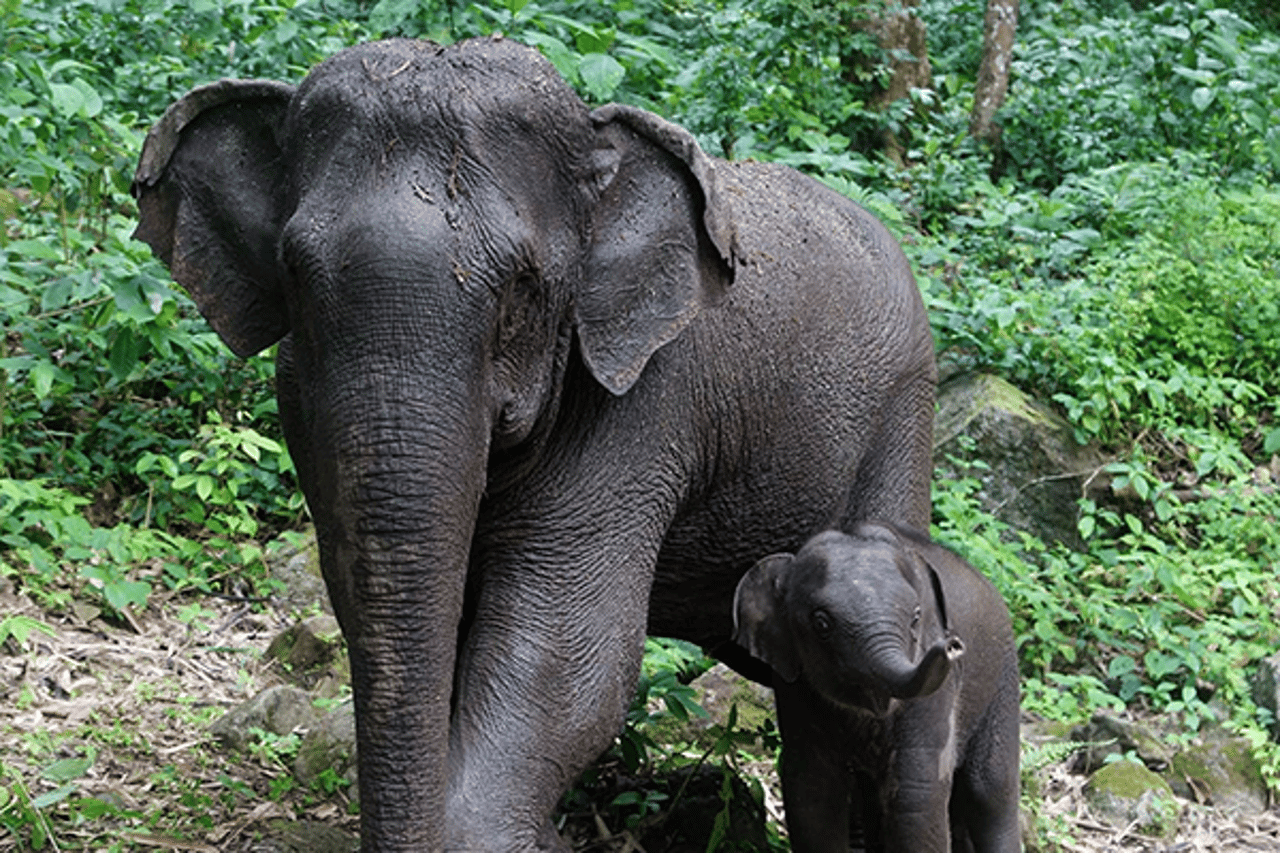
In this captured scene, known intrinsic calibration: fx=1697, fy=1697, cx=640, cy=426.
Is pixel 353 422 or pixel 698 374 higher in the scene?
pixel 353 422

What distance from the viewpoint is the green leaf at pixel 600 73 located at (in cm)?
716

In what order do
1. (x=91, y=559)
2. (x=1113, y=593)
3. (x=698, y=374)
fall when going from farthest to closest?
(x=1113, y=593), (x=91, y=559), (x=698, y=374)

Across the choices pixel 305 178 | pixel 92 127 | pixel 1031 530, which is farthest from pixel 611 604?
pixel 1031 530

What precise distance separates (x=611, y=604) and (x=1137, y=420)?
5.24 metres

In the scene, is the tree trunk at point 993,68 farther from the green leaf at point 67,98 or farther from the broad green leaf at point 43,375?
the broad green leaf at point 43,375

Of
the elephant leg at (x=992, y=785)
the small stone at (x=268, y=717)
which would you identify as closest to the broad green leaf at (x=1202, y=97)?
the elephant leg at (x=992, y=785)

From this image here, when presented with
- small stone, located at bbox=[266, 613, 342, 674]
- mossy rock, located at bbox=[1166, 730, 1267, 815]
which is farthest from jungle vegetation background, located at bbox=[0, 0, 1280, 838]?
small stone, located at bbox=[266, 613, 342, 674]

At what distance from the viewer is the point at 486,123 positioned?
3600 millimetres

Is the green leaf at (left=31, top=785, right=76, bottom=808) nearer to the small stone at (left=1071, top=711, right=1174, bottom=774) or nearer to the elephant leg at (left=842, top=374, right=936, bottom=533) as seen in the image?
the elephant leg at (left=842, top=374, right=936, bottom=533)

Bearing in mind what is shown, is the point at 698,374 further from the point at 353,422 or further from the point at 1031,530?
the point at 1031,530

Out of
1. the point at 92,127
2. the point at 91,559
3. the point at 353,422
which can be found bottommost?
the point at 91,559

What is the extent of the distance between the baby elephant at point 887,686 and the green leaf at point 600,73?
10.5ft

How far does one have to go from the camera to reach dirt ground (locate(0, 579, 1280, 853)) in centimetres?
504

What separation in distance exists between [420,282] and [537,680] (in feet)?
3.43
